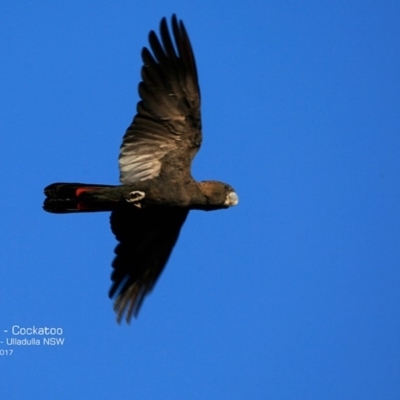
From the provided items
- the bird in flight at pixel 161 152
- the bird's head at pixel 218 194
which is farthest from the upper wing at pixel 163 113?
the bird's head at pixel 218 194

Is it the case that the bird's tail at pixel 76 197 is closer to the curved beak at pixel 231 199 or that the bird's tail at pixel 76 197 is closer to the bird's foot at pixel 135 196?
the bird's foot at pixel 135 196

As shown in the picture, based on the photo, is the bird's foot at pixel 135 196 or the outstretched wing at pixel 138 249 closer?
the bird's foot at pixel 135 196

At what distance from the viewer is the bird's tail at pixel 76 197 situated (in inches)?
474

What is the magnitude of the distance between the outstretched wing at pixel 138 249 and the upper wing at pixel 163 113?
68cm

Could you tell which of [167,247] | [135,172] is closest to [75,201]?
[135,172]

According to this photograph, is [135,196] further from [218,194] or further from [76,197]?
[218,194]

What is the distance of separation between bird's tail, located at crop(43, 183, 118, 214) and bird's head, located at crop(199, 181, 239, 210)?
3.78 ft

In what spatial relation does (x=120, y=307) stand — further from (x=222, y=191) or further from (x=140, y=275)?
(x=222, y=191)

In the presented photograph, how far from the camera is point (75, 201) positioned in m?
12.1

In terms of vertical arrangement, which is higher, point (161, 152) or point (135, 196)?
point (161, 152)

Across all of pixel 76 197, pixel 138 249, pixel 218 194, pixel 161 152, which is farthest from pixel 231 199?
pixel 76 197

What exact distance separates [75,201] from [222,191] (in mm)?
1864

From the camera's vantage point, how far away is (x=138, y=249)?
43.4 ft

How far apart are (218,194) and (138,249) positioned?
1.56 meters
